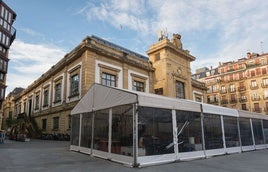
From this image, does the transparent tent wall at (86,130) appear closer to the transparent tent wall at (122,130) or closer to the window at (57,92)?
the transparent tent wall at (122,130)

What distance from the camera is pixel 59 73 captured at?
817 inches

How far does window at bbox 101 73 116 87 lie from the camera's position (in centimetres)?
1692

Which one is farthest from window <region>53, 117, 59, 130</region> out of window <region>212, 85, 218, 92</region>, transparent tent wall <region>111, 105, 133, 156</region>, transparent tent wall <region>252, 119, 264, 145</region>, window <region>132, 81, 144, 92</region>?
window <region>212, 85, 218, 92</region>

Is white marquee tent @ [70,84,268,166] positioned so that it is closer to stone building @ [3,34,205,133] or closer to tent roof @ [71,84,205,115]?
tent roof @ [71,84,205,115]

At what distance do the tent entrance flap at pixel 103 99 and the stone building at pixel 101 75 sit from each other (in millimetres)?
5241

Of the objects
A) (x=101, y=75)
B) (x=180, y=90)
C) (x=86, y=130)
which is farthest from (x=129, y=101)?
(x=180, y=90)

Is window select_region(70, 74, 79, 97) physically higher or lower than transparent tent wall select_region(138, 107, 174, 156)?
higher

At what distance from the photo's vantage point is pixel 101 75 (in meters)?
16.7

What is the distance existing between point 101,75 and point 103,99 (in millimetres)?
8140

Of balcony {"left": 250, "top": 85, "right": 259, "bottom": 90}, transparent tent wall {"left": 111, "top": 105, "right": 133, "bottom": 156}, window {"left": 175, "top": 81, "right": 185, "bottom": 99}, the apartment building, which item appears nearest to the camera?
transparent tent wall {"left": 111, "top": 105, "right": 133, "bottom": 156}

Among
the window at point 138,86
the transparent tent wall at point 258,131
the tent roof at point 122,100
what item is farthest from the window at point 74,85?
the transparent tent wall at point 258,131

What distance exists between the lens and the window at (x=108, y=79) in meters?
16.9

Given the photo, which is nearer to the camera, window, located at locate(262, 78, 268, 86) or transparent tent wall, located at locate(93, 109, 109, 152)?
transparent tent wall, located at locate(93, 109, 109, 152)

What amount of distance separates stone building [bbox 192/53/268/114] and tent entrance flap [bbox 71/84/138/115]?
90.7 feet
